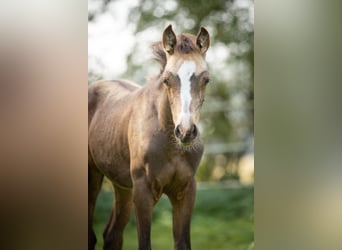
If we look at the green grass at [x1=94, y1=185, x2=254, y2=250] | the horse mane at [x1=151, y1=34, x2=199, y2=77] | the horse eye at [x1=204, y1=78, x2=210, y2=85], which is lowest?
the green grass at [x1=94, y1=185, x2=254, y2=250]

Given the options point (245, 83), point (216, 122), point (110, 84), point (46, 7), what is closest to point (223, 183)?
point (216, 122)

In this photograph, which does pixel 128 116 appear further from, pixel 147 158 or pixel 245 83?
pixel 245 83

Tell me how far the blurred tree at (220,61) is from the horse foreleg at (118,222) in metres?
0.52

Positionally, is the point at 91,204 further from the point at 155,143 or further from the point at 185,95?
the point at 185,95

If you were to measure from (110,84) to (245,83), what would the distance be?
896 mm

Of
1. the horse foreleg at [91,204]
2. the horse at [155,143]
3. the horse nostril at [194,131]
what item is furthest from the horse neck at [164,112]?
the horse foreleg at [91,204]

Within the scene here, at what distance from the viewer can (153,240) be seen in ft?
10.8

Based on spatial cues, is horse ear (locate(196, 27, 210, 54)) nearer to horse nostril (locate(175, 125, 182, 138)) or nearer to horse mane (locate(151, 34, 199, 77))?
horse mane (locate(151, 34, 199, 77))

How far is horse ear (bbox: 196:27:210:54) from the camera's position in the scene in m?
3.28

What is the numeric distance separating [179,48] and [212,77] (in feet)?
0.94

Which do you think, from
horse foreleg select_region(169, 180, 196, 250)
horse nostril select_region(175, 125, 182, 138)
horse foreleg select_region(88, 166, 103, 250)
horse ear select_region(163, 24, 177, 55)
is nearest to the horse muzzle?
horse nostril select_region(175, 125, 182, 138)

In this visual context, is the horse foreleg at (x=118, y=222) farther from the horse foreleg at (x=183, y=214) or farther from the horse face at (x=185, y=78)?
the horse face at (x=185, y=78)

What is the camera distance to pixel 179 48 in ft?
10.7

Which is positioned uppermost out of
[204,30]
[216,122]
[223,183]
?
[204,30]
